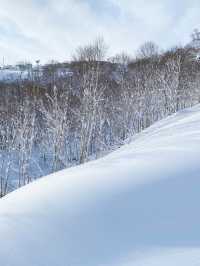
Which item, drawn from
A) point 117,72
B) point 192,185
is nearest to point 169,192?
point 192,185

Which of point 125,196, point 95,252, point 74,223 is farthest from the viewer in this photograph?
point 125,196

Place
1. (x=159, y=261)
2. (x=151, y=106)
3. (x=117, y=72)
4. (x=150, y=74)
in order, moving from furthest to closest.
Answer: (x=117, y=72) < (x=150, y=74) < (x=151, y=106) < (x=159, y=261)

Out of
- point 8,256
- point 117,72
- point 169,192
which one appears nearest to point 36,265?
point 8,256

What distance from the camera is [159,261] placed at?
2.46m

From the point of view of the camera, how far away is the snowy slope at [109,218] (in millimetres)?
2588

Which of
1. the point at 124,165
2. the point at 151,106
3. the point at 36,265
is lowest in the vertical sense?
the point at 36,265

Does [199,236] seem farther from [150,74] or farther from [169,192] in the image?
[150,74]

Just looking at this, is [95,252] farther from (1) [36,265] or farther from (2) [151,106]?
(2) [151,106]

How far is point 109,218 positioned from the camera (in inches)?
119

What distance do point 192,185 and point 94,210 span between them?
95 cm

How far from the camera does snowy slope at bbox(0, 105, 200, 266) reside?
2.59m

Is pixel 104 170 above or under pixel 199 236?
above

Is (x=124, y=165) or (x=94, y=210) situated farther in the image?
(x=124, y=165)

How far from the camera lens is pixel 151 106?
26844mm
